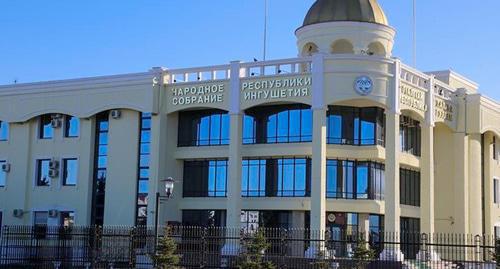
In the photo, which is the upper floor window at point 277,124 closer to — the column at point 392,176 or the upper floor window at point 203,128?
the upper floor window at point 203,128

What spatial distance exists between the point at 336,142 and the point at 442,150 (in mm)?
8464

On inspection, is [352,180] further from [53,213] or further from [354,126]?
[53,213]

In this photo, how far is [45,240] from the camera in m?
42.5

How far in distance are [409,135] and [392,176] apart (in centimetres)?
539

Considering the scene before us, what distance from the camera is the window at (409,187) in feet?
147

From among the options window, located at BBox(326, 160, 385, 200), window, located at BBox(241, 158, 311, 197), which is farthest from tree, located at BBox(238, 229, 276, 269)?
window, located at BBox(326, 160, 385, 200)

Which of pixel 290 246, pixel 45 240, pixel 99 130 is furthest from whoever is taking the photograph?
pixel 99 130

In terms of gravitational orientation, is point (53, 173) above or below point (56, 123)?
below

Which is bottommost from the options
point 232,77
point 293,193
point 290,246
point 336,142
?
point 290,246

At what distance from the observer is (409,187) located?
4544cm

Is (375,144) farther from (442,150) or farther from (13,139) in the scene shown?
(13,139)

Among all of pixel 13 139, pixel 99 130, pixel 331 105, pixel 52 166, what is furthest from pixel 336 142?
pixel 13 139

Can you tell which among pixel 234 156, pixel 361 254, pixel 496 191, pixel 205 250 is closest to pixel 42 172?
pixel 234 156

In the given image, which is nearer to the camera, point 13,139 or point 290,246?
point 290,246
